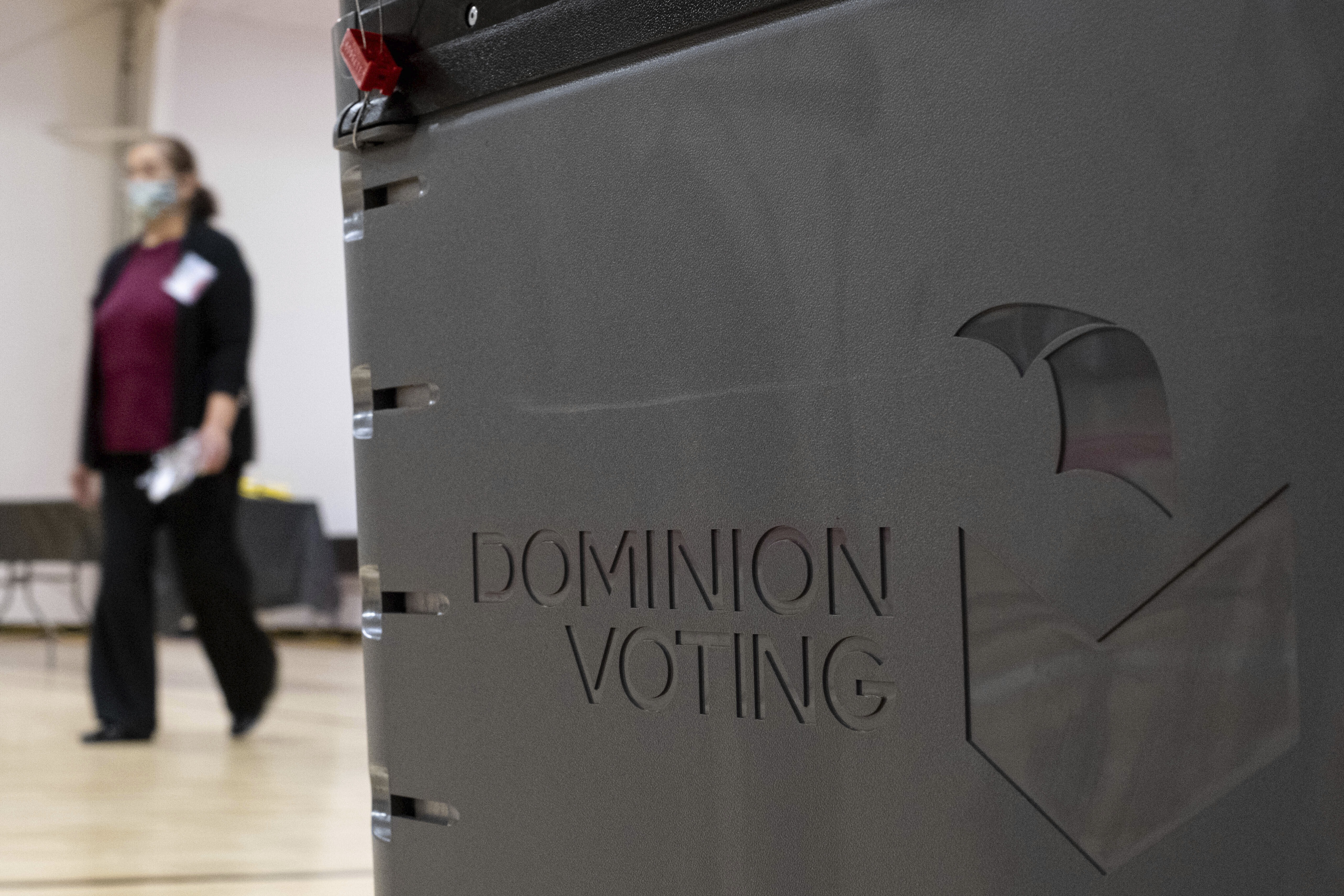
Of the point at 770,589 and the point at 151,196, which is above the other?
the point at 151,196

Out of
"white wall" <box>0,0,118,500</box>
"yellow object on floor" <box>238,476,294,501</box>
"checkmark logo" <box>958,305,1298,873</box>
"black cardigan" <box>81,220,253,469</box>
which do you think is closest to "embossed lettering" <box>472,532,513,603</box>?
"checkmark logo" <box>958,305,1298,873</box>

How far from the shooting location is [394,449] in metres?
0.68

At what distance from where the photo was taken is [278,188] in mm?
6832

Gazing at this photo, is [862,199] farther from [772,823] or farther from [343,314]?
[343,314]

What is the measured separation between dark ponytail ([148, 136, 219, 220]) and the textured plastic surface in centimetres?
238

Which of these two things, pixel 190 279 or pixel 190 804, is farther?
pixel 190 279

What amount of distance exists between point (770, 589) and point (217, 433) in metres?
2.32

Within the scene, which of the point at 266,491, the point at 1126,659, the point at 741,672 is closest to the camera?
the point at 1126,659

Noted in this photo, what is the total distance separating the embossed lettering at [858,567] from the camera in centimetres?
51

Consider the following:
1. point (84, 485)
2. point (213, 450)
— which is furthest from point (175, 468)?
point (84, 485)

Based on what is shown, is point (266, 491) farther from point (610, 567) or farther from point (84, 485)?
point (610, 567)

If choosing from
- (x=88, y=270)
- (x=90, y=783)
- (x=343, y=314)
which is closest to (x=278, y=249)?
(x=343, y=314)

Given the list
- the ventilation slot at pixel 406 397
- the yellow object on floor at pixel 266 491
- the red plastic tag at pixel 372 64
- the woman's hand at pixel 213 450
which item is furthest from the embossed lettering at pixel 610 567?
the yellow object on floor at pixel 266 491

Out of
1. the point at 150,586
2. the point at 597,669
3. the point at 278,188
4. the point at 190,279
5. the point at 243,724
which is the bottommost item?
the point at 243,724
